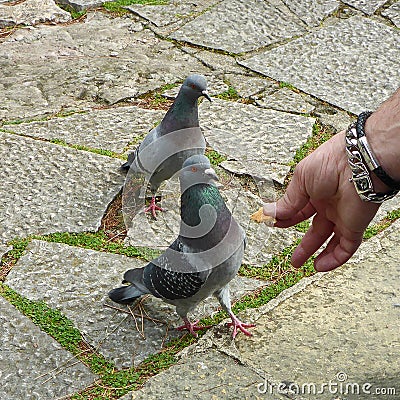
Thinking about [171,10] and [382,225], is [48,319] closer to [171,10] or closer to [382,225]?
[382,225]

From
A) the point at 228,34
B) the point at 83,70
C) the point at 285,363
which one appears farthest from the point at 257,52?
the point at 285,363

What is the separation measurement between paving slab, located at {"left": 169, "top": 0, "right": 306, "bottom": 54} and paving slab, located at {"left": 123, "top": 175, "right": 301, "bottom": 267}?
1.95 meters

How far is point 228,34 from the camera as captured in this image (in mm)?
5590

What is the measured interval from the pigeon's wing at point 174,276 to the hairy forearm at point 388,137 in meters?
0.92

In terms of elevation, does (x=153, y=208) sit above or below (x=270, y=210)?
below

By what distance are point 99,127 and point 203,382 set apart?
2.34 metres

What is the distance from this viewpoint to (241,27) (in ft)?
18.6

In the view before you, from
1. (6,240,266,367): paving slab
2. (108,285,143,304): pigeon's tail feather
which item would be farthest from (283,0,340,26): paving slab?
(108,285,143,304): pigeon's tail feather

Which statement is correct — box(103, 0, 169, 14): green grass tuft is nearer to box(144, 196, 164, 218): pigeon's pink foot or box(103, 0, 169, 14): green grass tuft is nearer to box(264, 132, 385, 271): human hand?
box(144, 196, 164, 218): pigeon's pink foot

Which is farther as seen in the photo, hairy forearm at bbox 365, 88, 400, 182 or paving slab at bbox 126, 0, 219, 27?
paving slab at bbox 126, 0, 219, 27

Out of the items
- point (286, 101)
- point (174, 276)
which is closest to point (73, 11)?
point (286, 101)

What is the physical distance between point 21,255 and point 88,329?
65cm

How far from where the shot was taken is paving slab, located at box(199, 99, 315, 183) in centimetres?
412

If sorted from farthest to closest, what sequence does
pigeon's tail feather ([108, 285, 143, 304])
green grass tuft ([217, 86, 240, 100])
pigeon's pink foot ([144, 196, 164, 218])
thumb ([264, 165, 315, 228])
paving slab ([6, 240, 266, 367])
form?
green grass tuft ([217, 86, 240, 100]) → pigeon's pink foot ([144, 196, 164, 218]) → pigeon's tail feather ([108, 285, 143, 304]) → paving slab ([6, 240, 266, 367]) → thumb ([264, 165, 315, 228])
